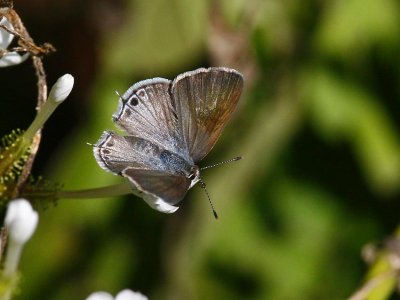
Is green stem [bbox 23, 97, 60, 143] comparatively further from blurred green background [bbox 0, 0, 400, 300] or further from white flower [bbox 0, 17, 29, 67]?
blurred green background [bbox 0, 0, 400, 300]

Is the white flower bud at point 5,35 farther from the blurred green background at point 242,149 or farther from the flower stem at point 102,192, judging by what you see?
the blurred green background at point 242,149

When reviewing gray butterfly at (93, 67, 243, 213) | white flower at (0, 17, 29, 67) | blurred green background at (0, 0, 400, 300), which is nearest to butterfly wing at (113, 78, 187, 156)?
gray butterfly at (93, 67, 243, 213)

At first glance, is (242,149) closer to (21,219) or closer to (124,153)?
(124,153)

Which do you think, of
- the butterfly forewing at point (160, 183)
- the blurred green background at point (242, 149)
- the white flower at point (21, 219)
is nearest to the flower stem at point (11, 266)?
the white flower at point (21, 219)

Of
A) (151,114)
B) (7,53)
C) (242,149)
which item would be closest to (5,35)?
(7,53)

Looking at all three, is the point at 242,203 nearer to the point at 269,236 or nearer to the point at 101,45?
the point at 269,236

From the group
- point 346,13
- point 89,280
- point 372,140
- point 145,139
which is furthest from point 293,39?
point 145,139
